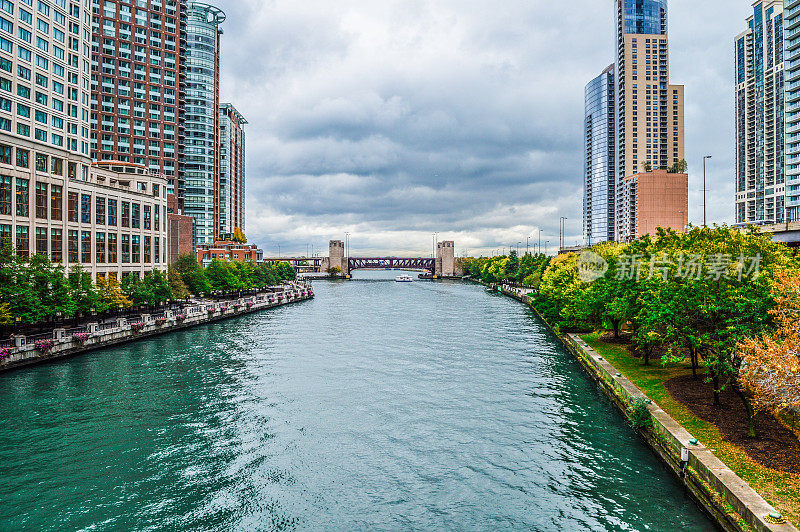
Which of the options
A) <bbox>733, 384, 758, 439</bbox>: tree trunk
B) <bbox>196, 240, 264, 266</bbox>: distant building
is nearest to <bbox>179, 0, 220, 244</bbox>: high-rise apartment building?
<bbox>196, 240, 264, 266</bbox>: distant building

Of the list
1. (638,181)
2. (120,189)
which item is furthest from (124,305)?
(638,181)

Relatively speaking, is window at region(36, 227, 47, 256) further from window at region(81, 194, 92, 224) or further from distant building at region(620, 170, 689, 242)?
distant building at region(620, 170, 689, 242)

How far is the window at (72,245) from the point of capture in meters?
72.8

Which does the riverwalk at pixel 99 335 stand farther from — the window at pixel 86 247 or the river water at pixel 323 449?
the window at pixel 86 247

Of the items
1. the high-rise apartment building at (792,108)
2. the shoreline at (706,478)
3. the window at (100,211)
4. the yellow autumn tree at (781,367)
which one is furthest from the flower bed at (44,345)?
the high-rise apartment building at (792,108)

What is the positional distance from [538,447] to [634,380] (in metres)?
11.6

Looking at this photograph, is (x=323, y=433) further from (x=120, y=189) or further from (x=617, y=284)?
(x=120, y=189)

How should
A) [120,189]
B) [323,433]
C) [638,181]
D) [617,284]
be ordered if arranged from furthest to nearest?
[638,181], [120,189], [617,284], [323,433]

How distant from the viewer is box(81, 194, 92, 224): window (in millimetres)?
75750

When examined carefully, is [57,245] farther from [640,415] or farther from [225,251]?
[225,251]

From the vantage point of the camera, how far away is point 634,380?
35.1 m

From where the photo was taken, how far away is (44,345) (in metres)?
46.7

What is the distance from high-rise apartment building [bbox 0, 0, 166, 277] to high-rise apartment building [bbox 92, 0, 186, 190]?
6773 centimetres

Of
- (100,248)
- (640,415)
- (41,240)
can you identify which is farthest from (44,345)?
(640,415)
